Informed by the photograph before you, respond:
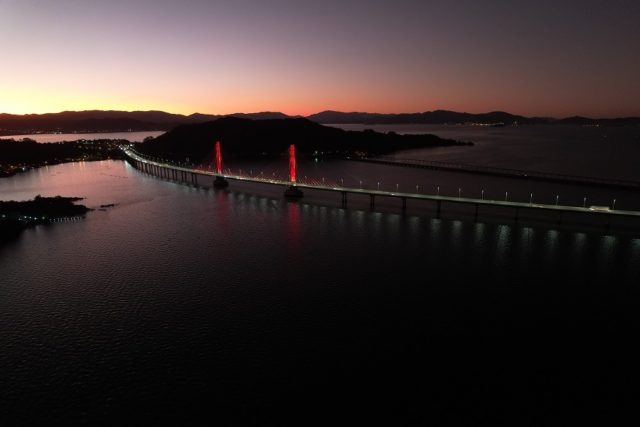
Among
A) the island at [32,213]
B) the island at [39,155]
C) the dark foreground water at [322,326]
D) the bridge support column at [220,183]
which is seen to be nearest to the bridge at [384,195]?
the bridge support column at [220,183]

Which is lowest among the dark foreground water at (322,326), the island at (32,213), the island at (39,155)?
the dark foreground water at (322,326)

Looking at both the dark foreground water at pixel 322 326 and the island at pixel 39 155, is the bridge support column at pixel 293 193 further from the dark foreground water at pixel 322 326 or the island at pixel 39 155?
the island at pixel 39 155

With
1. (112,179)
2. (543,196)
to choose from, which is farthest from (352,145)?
(543,196)

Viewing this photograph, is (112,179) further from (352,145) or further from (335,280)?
(352,145)

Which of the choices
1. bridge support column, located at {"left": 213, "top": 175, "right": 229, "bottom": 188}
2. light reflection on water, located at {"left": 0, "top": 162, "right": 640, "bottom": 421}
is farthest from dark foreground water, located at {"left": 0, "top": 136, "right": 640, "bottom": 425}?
bridge support column, located at {"left": 213, "top": 175, "right": 229, "bottom": 188}

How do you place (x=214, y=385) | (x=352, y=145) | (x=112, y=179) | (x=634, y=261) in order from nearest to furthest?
(x=214, y=385)
(x=634, y=261)
(x=112, y=179)
(x=352, y=145)

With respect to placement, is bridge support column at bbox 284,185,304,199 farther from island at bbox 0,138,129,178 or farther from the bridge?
island at bbox 0,138,129,178

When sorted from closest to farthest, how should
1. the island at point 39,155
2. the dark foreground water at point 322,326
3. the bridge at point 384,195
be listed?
1. the dark foreground water at point 322,326
2. the bridge at point 384,195
3. the island at point 39,155
